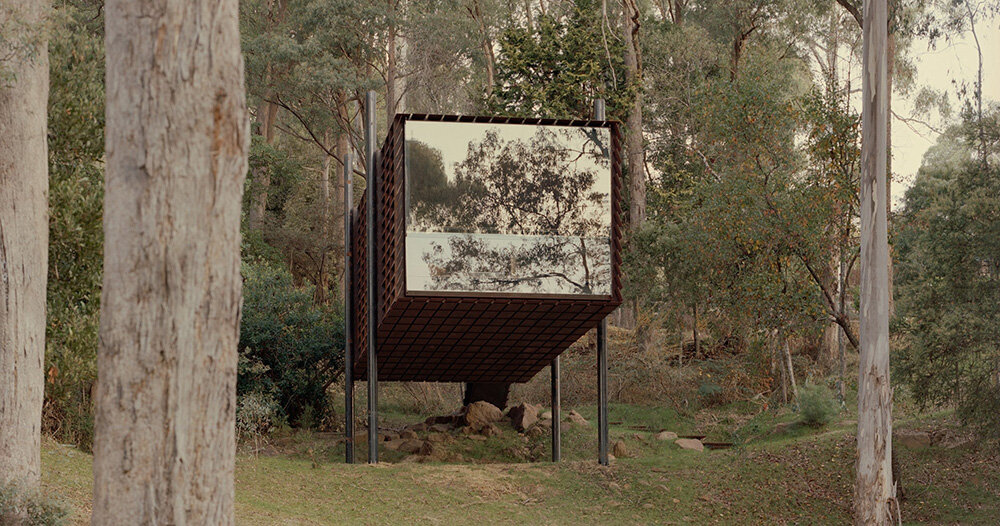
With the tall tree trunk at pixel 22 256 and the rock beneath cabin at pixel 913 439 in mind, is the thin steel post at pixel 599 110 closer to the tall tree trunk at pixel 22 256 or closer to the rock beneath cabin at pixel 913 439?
the rock beneath cabin at pixel 913 439

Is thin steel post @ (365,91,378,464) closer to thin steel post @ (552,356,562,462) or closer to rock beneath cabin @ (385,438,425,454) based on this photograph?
rock beneath cabin @ (385,438,425,454)

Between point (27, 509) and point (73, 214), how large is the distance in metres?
4.21

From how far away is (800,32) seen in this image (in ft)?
87.2

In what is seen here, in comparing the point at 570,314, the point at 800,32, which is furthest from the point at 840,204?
the point at 800,32

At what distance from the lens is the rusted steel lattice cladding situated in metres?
A: 12.2

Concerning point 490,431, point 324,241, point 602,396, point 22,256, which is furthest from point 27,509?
A: point 324,241

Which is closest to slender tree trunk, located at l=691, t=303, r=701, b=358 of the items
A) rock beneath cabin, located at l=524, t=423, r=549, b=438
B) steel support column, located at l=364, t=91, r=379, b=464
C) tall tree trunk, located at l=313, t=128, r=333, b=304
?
rock beneath cabin, located at l=524, t=423, r=549, b=438

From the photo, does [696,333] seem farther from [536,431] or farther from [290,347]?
[290,347]

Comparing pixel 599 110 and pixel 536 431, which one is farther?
pixel 536 431

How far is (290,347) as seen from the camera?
17500mm

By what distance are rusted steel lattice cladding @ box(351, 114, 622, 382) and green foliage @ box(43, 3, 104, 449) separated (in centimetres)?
339

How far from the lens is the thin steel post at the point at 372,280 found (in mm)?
13750

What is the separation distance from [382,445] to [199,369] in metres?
12.1

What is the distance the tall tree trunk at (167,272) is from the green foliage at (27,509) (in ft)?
11.6
